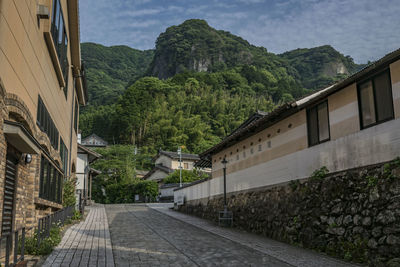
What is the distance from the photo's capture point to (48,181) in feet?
42.7

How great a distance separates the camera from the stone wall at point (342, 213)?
8930 mm

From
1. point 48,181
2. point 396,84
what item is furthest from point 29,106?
point 396,84

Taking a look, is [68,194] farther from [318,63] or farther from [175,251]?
[318,63]

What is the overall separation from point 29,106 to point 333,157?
27.6ft

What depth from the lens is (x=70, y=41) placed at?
62.8 feet

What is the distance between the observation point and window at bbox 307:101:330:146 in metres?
12.5

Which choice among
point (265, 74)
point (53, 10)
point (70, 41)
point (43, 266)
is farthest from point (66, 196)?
point (265, 74)

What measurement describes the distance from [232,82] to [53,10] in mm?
91286

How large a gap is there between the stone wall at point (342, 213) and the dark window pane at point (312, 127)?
Answer: 1.29m

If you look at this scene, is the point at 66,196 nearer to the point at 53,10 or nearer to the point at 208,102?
the point at 53,10

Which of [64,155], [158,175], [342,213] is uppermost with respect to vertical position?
[158,175]

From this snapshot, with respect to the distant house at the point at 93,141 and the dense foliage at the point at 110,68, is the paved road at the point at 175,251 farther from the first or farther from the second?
the dense foliage at the point at 110,68

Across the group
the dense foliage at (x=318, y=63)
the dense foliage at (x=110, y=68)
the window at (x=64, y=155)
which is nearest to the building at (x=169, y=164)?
the window at (x=64, y=155)

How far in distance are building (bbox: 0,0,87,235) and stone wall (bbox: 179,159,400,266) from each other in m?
7.75
